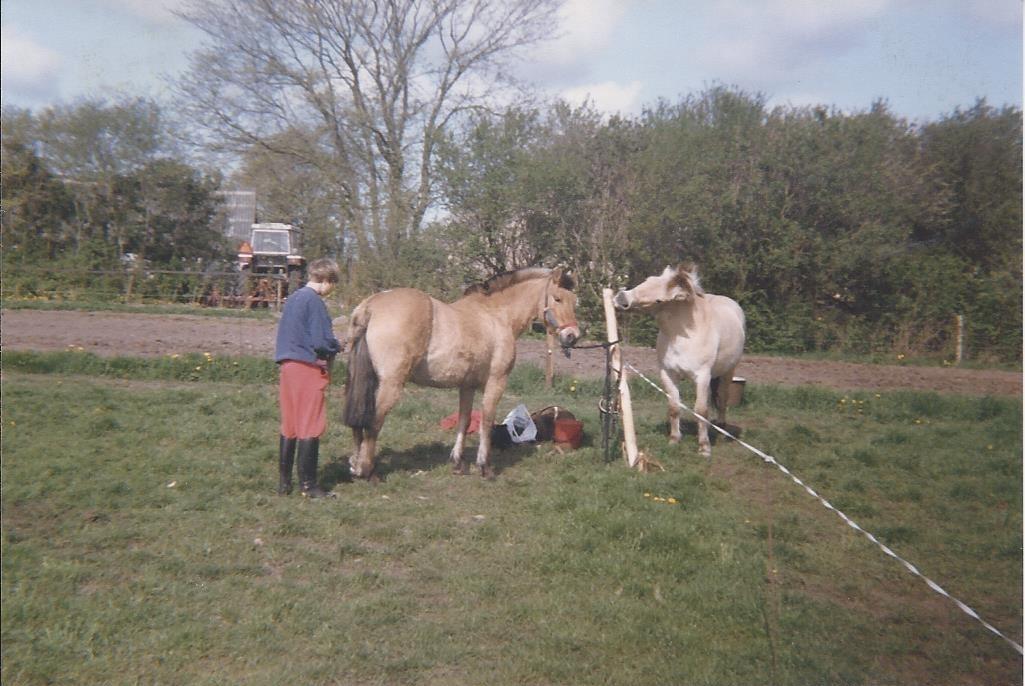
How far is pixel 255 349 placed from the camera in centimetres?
1370

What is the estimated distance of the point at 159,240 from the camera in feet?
47.5

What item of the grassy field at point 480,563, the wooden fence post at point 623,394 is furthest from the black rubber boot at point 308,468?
the wooden fence post at point 623,394

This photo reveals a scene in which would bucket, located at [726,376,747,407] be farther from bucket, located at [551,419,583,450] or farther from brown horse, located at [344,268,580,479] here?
brown horse, located at [344,268,580,479]

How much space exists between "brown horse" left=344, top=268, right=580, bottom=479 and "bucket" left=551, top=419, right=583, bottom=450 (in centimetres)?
126

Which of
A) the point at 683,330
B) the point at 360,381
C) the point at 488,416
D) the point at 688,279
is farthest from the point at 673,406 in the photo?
the point at 360,381

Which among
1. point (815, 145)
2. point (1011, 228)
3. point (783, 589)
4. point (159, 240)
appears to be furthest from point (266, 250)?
point (1011, 228)

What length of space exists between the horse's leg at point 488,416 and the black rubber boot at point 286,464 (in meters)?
1.94

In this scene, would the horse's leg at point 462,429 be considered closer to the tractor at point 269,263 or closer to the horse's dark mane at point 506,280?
the horse's dark mane at point 506,280

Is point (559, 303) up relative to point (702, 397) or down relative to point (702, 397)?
up

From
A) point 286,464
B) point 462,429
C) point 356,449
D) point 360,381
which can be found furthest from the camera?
point 462,429

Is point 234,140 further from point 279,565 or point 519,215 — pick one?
point 279,565

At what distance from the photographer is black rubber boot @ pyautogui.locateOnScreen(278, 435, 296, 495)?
21.8ft

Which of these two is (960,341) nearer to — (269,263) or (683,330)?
(683,330)

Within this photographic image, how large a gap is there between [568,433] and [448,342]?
211 centimetres
